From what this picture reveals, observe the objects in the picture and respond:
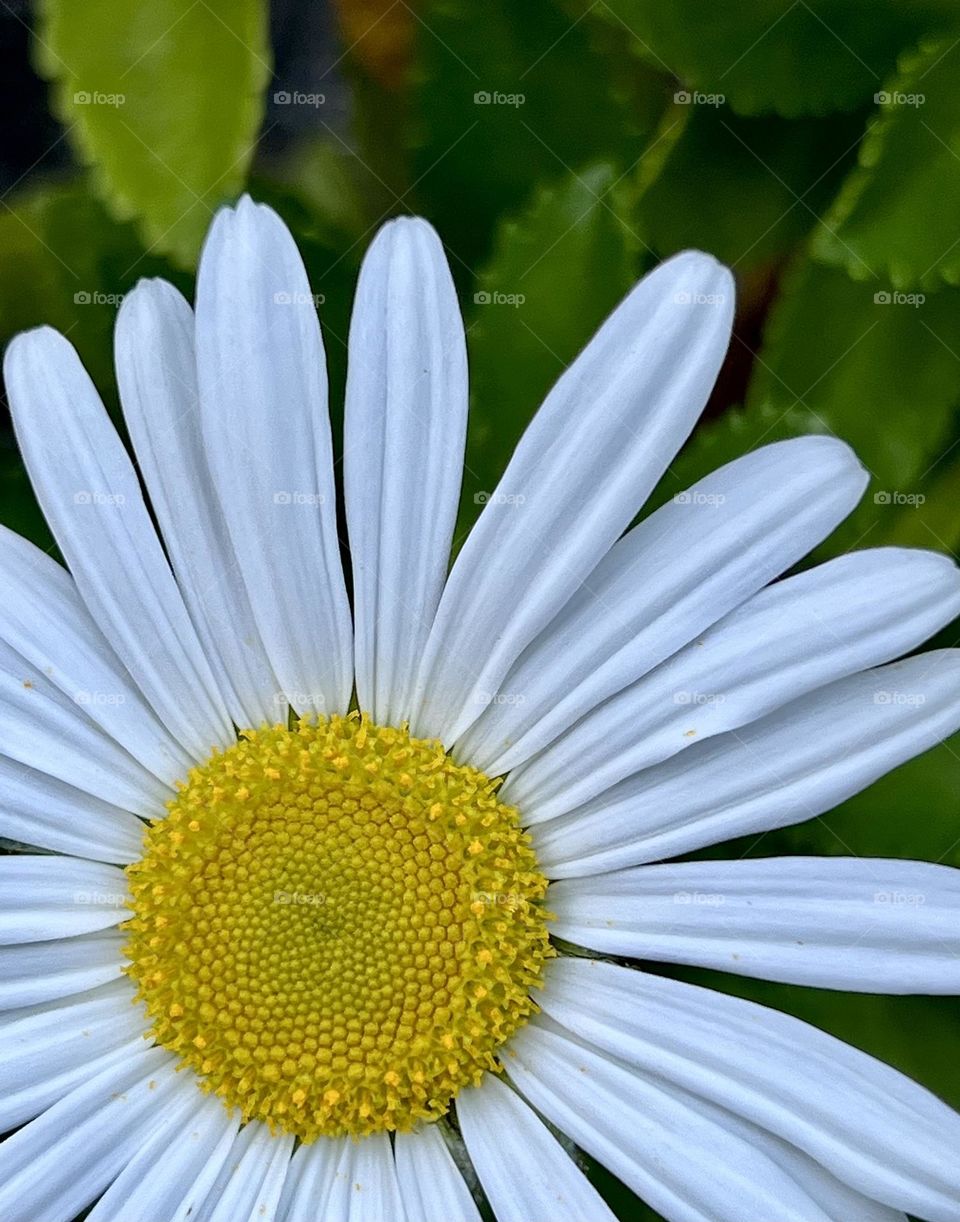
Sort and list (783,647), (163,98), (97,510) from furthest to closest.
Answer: (163,98), (97,510), (783,647)

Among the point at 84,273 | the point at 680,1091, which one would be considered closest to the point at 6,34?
the point at 84,273

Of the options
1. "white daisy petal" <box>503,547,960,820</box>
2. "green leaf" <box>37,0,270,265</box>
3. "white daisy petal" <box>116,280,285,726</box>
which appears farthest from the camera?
"green leaf" <box>37,0,270,265</box>

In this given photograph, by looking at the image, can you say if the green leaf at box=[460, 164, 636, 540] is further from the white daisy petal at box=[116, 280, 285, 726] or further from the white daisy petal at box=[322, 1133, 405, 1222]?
the white daisy petal at box=[322, 1133, 405, 1222]

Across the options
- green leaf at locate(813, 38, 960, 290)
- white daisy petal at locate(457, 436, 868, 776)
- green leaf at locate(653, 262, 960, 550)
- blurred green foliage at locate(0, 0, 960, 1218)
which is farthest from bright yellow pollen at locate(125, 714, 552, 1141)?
green leaf at locate(813, 38, 960, 290)

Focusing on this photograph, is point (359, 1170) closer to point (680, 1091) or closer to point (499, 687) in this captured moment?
point (680, 1091)

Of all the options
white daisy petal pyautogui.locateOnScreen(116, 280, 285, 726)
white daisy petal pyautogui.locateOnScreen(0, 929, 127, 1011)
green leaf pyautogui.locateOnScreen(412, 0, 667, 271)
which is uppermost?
green leaf pyautogui.locateOnScreen(412, 0, 667, 271)

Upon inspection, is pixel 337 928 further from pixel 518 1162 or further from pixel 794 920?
pixel 794 920

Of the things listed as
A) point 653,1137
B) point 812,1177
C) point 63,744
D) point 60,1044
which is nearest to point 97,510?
point 63,744

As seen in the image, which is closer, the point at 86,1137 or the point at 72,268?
the point at 86,1137
